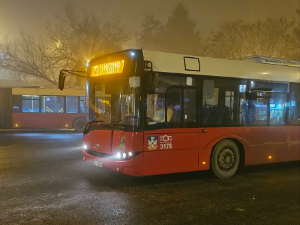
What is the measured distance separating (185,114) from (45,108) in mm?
16510

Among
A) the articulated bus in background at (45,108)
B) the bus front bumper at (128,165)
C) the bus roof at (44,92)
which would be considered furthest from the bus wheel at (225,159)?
the bus roof at (44,92)

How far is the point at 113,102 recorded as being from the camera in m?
7.03

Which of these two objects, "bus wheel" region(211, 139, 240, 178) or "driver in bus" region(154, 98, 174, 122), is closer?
"driver in bus" region(154, 98, 174, 122)

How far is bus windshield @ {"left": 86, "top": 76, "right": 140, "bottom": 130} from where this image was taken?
650cm

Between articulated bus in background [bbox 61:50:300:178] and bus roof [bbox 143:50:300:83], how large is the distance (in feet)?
0.08

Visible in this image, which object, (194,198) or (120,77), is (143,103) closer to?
(120,77)

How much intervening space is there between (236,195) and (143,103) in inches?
113

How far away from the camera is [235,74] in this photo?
7.96m

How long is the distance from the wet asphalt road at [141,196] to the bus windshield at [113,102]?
1579 millimetres

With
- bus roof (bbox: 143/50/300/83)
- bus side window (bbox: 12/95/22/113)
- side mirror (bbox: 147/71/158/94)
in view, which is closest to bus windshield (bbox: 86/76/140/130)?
side mirror (bbox: 147/71/158/94)

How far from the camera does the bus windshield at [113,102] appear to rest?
6.50 meters

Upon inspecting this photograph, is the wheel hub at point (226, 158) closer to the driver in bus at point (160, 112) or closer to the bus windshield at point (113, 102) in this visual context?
the driver in bus at point (160, 112)

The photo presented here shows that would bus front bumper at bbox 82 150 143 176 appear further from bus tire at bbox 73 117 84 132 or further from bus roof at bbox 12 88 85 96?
bus roof at bbox 12 88 85 96

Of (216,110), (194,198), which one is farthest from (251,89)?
(194,198)
